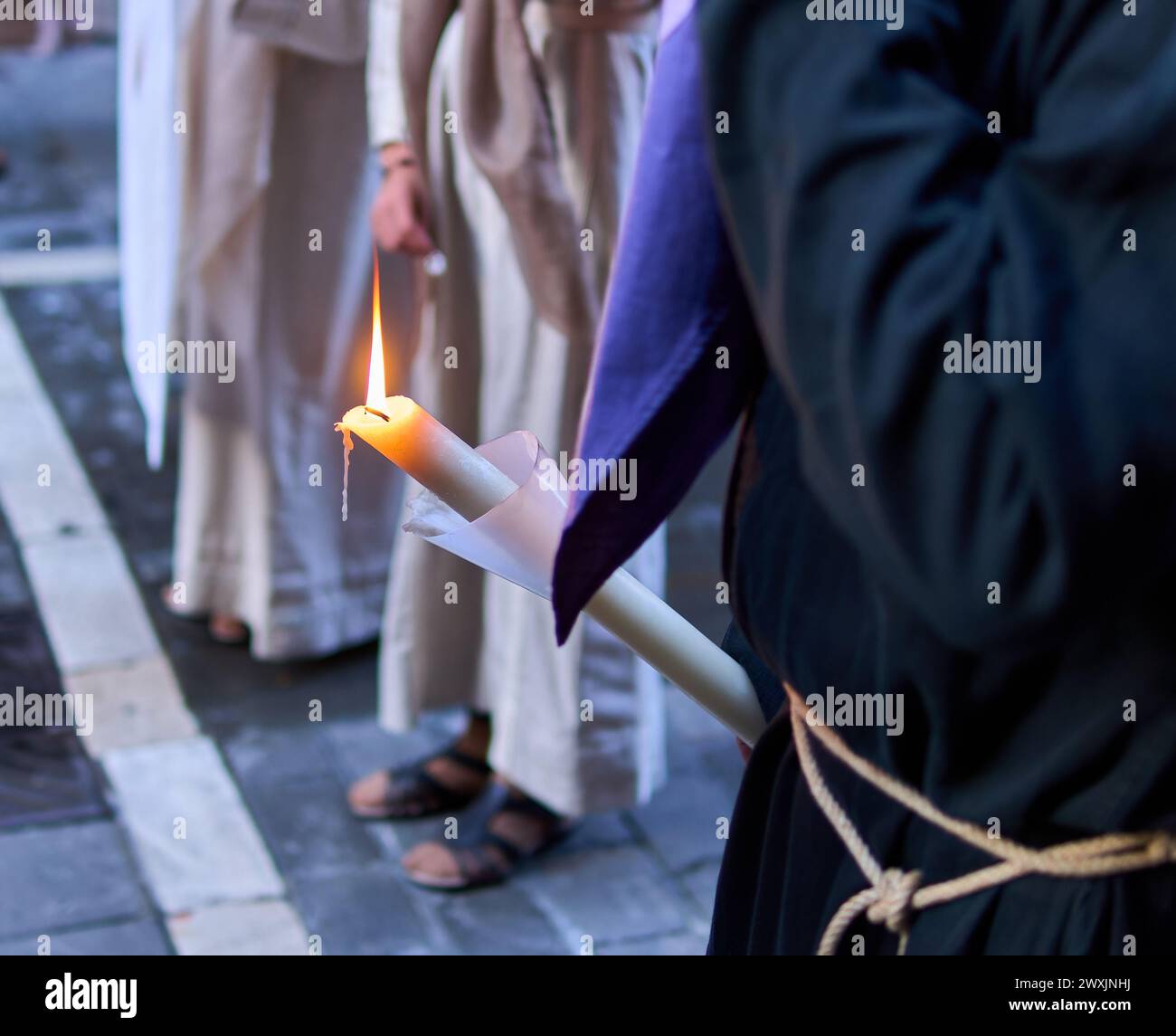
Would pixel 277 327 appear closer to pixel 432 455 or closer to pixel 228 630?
pixel 228 630

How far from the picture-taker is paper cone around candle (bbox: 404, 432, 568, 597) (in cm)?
100

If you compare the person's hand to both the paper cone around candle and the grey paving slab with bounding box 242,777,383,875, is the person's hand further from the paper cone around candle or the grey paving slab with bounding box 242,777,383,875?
the paper cone around candle

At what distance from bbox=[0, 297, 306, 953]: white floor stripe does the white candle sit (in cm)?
190

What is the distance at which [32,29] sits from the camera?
24.0 ft

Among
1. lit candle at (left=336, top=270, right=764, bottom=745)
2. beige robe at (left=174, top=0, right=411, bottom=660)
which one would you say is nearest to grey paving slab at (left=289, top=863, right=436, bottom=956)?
beige robe at (left=174, top=0, right=411, bottom=660)

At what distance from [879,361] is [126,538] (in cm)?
360

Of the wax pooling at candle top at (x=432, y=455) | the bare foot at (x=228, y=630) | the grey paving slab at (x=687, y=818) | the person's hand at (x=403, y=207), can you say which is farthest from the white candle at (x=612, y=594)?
the bare foot at (x=228, y=630)

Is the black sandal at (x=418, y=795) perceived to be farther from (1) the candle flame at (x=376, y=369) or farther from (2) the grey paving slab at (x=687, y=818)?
(1) the candle flame at (x=376, y=369)

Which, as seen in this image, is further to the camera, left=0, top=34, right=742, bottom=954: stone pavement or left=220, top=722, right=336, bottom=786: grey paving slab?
left=220, top=722, right=336, bottom=786: grey paving slab

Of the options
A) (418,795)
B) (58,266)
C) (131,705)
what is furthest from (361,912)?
(58,266)

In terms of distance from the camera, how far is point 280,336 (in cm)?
354

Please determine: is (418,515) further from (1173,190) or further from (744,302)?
(1173,190)

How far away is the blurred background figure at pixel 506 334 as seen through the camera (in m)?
2.53
